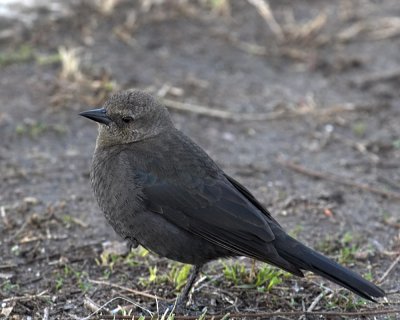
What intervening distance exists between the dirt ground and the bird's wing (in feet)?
1.65

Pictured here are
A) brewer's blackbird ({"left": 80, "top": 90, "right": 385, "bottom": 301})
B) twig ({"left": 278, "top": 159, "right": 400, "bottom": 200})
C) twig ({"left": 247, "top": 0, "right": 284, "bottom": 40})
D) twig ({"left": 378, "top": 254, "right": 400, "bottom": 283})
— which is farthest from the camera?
twig ({"left": 247, "top": 0, "right": 284, "bottom": 40})

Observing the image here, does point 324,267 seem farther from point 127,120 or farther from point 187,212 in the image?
point 127,120

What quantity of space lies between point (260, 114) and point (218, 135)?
0.70 metres

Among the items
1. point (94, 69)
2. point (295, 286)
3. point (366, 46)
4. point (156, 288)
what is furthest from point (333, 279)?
point (366, 46)

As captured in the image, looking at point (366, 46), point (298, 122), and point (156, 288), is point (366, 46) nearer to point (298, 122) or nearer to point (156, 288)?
point (298, 122)

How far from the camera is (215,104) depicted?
8.23 meters

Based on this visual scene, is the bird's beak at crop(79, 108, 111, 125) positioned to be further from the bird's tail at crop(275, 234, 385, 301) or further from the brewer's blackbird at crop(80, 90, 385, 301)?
the bird's tail at crop(275, 234, 385, 301)

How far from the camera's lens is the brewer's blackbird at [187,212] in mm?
4617

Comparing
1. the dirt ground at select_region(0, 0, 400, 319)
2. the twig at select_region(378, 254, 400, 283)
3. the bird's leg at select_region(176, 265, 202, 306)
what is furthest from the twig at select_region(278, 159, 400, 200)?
the bird's leg at select_region(176, 265, 202, 306)

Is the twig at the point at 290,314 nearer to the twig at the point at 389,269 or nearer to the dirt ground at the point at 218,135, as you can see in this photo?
the dirt ground at the point at 218,135

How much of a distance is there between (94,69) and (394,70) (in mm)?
3548

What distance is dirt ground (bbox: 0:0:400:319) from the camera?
5.13 meters

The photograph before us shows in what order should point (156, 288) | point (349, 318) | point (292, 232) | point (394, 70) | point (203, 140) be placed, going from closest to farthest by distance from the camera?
point (349, 318) < point (156, 288) < point (292, 232) < point (203, 140) < point (394, 70)

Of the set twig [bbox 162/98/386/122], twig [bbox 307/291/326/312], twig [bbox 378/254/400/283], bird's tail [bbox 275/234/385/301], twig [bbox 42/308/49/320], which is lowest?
twig [bbox 42/308/49/320]
